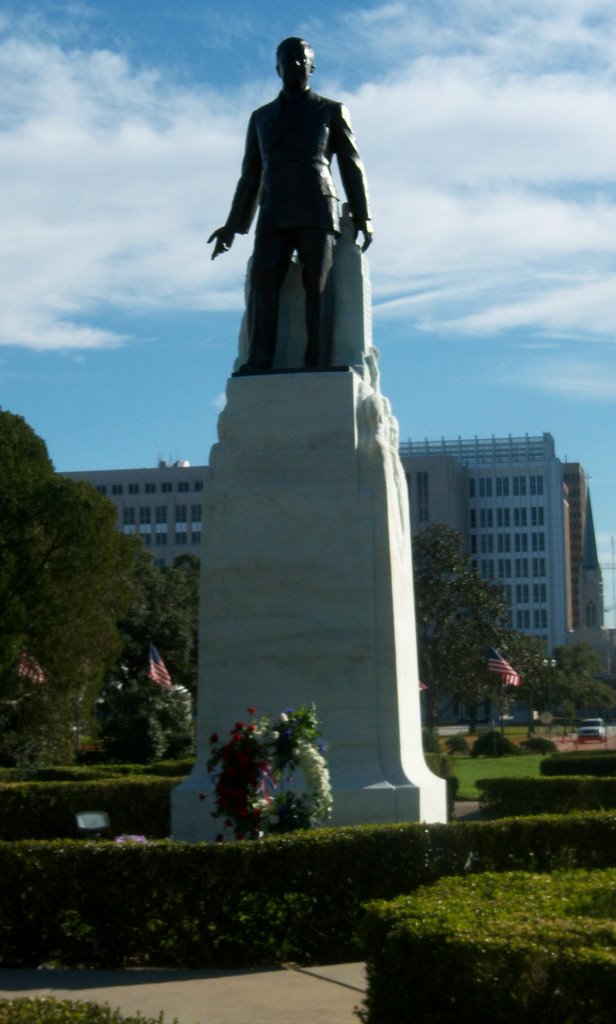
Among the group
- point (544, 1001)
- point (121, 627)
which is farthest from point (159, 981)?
point (121, 627)

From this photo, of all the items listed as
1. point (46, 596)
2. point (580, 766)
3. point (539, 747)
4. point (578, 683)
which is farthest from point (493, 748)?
point (578, 683)

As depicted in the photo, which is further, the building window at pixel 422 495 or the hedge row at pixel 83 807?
the building window at pixel 422 495

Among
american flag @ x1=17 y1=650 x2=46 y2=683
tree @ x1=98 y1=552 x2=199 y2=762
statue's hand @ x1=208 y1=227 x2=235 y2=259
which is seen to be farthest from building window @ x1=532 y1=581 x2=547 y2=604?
statue's hand @ x1=208 y1=227 x2=235 y2=259

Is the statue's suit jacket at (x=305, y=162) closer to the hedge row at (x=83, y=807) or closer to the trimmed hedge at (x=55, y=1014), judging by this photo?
the hedge row at (x=83, y=807)

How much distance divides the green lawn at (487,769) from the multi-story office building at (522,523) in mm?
81616

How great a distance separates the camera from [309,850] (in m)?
9.33

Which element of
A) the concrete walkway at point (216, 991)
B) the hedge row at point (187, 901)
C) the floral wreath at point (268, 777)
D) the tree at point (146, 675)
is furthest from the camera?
the tree at point (146, 675)

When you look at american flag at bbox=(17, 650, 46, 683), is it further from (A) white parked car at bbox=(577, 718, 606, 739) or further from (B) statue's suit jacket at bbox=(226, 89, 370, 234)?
(A) white parked car at bbox=(577, 718, 606, 739)

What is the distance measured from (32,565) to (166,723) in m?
7.61

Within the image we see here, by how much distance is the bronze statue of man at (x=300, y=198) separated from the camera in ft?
45.5

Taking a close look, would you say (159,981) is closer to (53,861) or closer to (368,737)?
(53,861)

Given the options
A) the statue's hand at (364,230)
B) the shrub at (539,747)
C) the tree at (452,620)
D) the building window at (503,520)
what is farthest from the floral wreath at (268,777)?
the building window at (503,520)

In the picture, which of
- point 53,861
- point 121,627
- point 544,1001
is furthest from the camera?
point 121,627

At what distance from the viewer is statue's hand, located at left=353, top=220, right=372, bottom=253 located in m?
14.3
